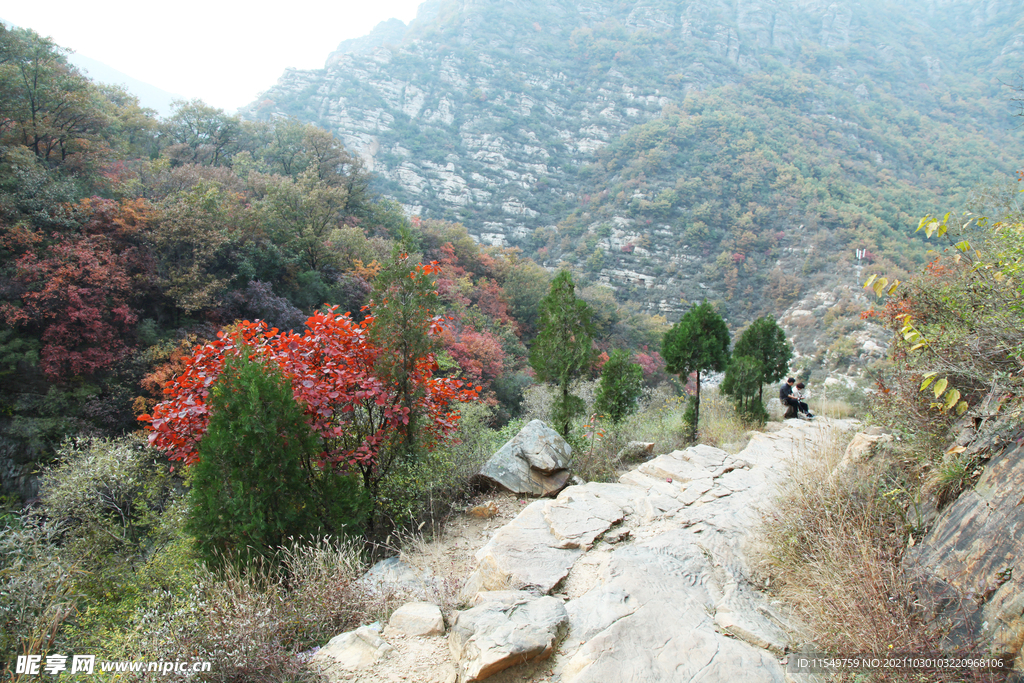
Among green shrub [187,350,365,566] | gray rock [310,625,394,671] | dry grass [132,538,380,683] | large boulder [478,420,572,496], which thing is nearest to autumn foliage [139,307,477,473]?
green shrub [187,350,365,566]

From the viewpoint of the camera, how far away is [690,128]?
5581cm

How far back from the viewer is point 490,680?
2291 mm

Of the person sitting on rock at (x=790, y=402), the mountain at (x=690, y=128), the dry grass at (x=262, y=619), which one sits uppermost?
the mountain at (x=690, y=128)

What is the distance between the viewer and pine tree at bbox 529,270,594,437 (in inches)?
277

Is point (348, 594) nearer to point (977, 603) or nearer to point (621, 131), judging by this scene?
point (977, 603)

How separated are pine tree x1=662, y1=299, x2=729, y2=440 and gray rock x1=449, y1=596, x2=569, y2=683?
25.1ft

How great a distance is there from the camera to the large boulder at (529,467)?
18.0 feet

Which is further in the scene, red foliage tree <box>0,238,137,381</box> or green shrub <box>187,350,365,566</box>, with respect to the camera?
red foliage tree <box>0,238,137,381</box>

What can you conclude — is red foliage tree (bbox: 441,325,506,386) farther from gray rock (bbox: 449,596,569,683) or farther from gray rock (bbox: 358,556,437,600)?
gray rock (bbox: 449,596,569,683)

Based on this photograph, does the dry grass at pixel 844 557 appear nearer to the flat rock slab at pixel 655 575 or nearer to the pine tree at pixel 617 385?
the flat rock slab at pixel 655 575

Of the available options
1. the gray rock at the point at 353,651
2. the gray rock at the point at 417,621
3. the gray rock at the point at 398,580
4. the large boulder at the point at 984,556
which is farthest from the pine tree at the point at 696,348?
the gray rock at the point at 353,651

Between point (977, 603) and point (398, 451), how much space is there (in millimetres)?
4808

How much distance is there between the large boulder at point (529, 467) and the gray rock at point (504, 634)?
8.65 feet

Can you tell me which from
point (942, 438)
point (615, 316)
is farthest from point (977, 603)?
point (615, 316)
